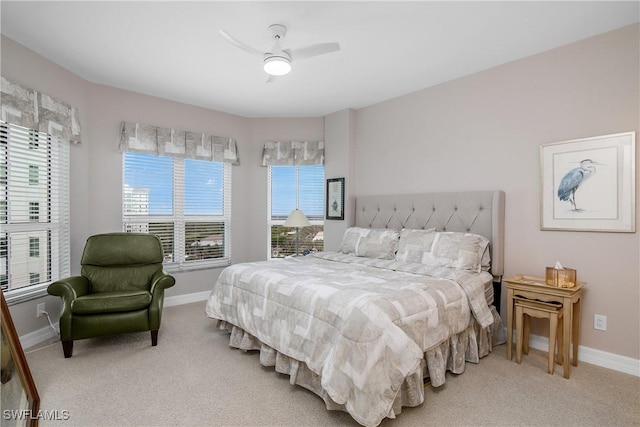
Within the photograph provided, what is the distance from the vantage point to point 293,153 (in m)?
5.08

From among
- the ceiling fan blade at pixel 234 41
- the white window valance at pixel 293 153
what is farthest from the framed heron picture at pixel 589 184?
the white window valance at pixel 293 153

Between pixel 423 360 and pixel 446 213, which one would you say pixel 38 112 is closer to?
pixel 423 360

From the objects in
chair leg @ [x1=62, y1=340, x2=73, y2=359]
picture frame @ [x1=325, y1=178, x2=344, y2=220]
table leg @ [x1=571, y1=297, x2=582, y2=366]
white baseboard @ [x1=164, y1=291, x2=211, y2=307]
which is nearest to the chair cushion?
chair leg @ [x1=62, y1=340, x2=73, y2=359]

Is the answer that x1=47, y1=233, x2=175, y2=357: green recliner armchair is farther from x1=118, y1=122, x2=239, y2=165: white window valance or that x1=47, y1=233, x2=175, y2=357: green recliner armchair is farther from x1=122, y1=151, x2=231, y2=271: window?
x1=118, y1=122, x2=239, y2=165: white window valance

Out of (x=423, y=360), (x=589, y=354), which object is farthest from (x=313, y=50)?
(x=589, y=354)

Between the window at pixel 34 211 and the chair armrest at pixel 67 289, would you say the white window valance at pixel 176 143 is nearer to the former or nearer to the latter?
the window at pixel 34 211

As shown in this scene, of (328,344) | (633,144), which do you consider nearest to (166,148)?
(328,344)

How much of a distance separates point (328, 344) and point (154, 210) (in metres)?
3.30

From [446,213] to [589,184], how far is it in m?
1.25

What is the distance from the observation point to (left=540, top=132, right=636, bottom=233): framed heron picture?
2584 millimetres

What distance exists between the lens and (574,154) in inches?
111

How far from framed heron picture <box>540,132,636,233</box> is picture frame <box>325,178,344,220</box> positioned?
2.45m

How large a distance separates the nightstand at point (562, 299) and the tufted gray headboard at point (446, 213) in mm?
448

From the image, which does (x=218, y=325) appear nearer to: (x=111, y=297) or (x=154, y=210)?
(x=111, y=297)
